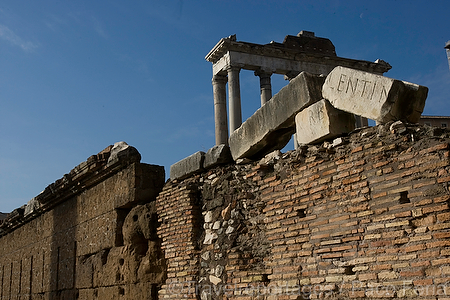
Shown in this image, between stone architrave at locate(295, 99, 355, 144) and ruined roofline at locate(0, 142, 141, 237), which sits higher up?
ruined roofline at locate(0, 142, 141, 237)

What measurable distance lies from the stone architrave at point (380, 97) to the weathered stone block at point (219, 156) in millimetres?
1827

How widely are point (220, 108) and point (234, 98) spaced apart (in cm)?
98

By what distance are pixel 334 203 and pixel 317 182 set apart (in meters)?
0.27

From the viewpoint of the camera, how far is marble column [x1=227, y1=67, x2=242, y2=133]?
22.7 metres

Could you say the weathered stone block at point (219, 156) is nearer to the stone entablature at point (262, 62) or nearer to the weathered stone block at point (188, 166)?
the weathered stone block at point (188, 166)

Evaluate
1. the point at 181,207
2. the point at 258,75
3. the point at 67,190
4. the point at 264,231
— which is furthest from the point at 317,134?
the point at 258,75

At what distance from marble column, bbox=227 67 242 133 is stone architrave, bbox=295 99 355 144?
59.8ft

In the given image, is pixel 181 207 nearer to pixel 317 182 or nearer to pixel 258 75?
pixel 317 182

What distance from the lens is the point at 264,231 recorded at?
4.75 meters

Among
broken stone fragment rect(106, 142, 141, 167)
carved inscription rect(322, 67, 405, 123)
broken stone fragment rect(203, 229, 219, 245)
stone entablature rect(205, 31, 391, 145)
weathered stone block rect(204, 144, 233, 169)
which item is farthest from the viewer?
stone entablature rect(205, 31, 391, 145)

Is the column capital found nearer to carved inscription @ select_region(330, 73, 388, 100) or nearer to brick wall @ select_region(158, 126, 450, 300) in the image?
brick wall @ select_region(158, 126, 450, 300)

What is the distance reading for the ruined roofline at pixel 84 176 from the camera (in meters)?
6.97

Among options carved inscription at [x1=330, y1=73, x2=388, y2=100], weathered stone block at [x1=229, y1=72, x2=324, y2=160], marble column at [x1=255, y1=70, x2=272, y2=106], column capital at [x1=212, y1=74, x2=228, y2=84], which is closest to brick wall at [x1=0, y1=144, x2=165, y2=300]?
weathered stone block at [x1=229, y1=72, x2=324, y2=160]

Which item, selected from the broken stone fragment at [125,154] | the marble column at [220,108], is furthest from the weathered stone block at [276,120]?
the marble column at [220,108]
